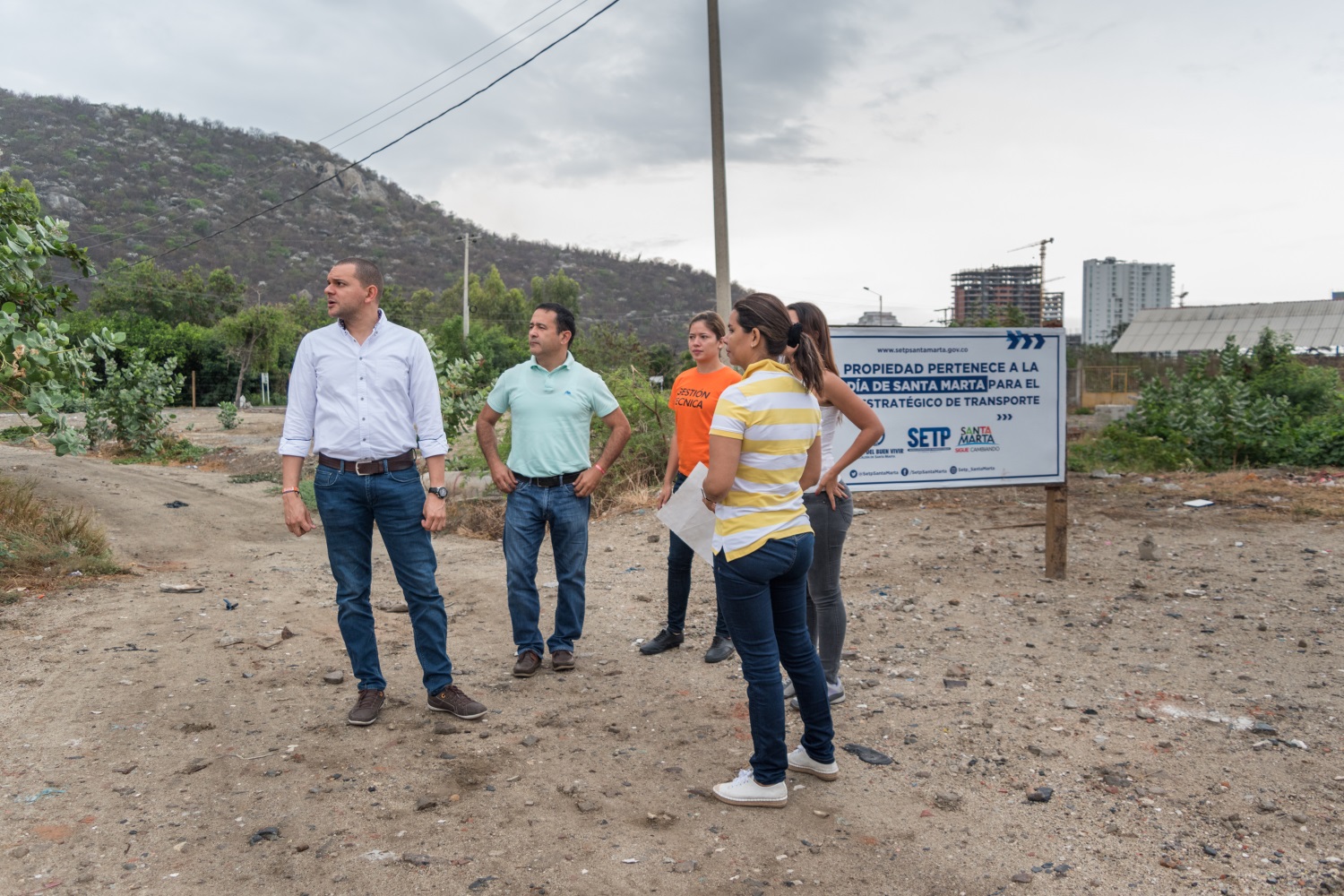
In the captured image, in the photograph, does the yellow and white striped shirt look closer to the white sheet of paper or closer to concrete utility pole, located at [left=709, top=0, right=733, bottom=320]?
the white sheet of paper

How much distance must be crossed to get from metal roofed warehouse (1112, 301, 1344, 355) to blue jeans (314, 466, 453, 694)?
48827 mm

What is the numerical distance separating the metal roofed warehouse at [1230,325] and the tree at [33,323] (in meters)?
48.3

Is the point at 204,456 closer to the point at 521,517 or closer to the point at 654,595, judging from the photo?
the point at 654,595

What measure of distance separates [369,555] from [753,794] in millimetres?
1917

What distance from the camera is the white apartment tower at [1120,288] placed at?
130 m

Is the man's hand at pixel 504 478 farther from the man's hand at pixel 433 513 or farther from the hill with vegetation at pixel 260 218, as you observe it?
the hill with vegetation at pixel 260 218

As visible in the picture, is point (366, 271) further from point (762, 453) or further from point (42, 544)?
point (42, 544)

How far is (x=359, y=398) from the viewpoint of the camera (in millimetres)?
4078

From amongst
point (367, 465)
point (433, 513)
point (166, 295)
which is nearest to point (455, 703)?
point (433, 513)

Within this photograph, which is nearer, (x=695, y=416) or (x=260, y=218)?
(x=695, y=416)

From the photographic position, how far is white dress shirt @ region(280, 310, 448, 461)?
13.3 ft

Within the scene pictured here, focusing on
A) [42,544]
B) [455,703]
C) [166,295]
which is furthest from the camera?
[166,295]

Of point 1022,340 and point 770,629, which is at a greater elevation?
A: point 1022,340

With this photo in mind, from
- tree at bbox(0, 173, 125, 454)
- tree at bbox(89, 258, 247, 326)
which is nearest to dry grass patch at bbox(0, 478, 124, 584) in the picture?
tree at bbox(0, 173, 125, 454)
